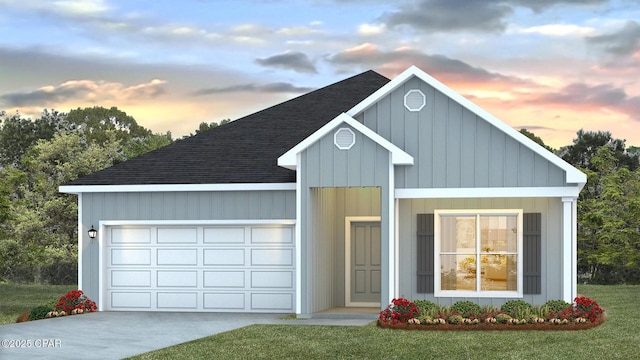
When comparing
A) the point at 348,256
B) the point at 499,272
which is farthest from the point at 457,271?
the point at 348,256

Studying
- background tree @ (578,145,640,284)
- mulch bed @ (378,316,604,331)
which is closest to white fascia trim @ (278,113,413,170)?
mulch bed @ (378,316,604,331)

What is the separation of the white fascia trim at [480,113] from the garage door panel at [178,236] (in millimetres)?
4910

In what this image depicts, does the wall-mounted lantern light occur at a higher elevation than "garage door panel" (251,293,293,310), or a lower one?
higher

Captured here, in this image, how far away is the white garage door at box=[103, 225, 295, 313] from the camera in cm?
2166

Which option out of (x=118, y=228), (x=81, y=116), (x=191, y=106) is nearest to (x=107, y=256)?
(x=118, y=228)

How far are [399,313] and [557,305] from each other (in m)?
3.19

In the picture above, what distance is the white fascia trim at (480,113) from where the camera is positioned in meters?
19.2

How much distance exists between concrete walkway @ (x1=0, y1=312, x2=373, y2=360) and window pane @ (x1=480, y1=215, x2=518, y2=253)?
328cm

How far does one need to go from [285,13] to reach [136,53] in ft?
32.5

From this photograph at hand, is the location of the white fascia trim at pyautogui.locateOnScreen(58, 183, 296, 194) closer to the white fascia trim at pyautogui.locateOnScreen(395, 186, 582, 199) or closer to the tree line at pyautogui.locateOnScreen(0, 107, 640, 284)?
the white fascia trim at pyautogui.locateOnScreen(395, 186, 582, 199)

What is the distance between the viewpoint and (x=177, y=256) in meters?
22.2

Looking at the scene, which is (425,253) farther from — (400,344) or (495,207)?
(400,344)

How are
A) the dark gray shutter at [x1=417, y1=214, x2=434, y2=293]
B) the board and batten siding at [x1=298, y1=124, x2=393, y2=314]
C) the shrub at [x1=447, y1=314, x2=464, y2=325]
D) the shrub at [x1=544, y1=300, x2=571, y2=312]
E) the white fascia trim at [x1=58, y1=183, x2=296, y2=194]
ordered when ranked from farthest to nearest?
the white fascia trim at [x1=58, y1=183, x2=296, y2=194] → the dark gray shutter at [x1=417, y1=214, x2=434, y2=293] → the board and batten siding at [x1=298, y1=124, x2=393, y2=314] → the shrub at [x1=544, y1=300, x2=571, y2=312] → the shrub at [x1=447, y1=314, x2=464, y2=325]

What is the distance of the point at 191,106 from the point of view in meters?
38.7
